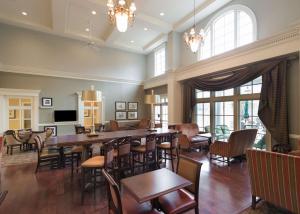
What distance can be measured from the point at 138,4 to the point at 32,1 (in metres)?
3.69

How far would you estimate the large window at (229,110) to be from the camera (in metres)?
4.79

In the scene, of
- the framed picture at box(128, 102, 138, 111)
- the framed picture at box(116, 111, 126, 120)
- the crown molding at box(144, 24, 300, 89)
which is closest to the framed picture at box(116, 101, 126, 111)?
the framed picture at box(116, 111, 126, 120)

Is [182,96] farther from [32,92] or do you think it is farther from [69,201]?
[32,92]

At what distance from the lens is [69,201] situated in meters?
2.71

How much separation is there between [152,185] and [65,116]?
731 cm

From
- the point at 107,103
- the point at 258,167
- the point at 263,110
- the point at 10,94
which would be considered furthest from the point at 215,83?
the point at 10,94

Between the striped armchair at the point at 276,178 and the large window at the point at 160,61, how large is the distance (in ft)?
23.2

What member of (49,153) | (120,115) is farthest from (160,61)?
(49,153)

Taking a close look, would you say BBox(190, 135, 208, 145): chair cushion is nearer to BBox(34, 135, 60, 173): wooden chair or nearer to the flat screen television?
BBox(34, 135, 60, 173): wooden chair

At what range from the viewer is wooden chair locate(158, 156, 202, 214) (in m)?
1.77

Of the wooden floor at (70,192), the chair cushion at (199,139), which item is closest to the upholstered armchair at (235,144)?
the wooden floor at (70,192)

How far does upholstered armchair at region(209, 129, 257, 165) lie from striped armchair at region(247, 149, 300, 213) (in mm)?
1745

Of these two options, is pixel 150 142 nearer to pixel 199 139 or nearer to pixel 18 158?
pixel 199 139

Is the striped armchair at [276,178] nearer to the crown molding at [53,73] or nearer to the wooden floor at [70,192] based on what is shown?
the wooden floor at [70,192]
